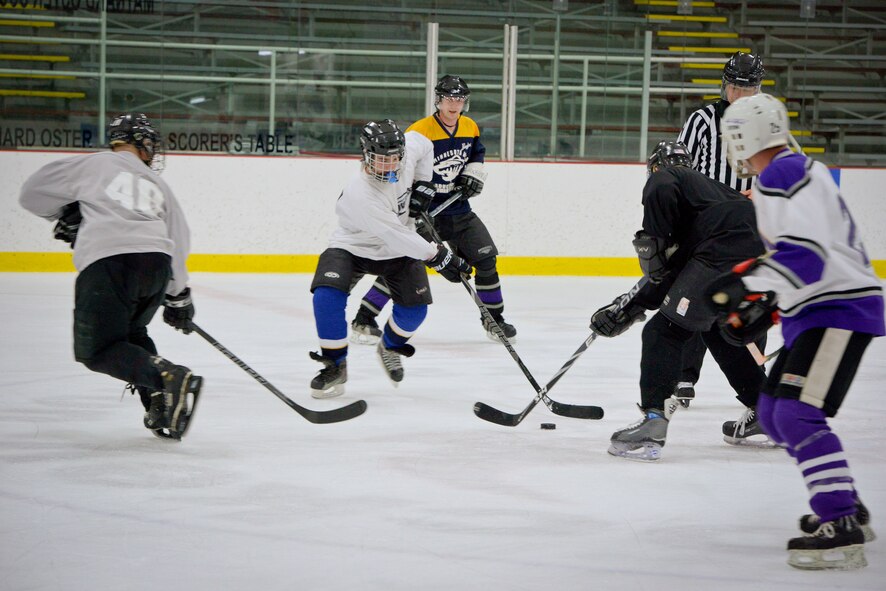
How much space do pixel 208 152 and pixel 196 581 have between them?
5.81 m

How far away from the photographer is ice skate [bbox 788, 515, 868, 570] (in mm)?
2016

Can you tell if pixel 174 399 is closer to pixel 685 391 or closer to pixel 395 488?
pixel 395 488

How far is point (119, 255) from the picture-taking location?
2.88m

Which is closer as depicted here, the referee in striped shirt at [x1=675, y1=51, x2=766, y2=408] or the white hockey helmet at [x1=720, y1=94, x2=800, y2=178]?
the white hockey helmet at [x1=720, y1=94, x2=800, y2=178]

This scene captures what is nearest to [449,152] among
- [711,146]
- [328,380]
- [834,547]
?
[711,146]

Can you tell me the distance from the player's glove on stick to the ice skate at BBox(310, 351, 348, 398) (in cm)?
154

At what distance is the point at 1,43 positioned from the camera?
289 inches

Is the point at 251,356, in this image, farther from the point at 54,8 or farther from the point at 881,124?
the point at 881,124

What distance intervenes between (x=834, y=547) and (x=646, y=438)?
2.99 ft

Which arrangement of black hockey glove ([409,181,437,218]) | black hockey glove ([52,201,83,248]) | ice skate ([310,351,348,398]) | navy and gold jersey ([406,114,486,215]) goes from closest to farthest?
black hockey glove ([52,201,83,248]) < ice skate ([310,351,348,398]) < black hockey glove ([409,181,437,218]) < navy and gold jersey ([406,114,486,215])

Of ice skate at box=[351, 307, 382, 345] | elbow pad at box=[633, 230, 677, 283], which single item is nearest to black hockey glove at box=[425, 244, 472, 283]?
elbow pad at box=[633, 230, 677, 283]

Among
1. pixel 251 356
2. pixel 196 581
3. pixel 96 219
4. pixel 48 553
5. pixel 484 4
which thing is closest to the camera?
pixel 196 581

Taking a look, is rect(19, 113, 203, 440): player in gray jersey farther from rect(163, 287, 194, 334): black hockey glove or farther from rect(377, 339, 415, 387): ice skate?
rect(377, 339, 415, 387): ice skate

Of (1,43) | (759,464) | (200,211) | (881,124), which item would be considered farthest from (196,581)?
(881,124)
